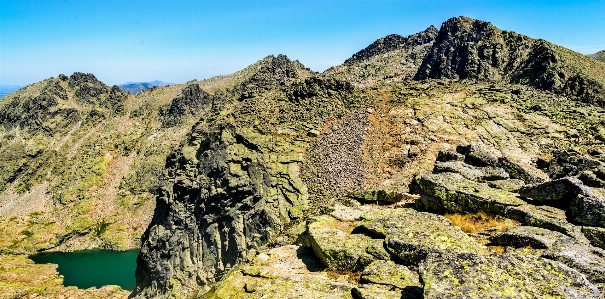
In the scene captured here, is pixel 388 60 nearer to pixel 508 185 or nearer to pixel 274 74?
pixel 274 74

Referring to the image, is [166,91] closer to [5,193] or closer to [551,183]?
[5,193]

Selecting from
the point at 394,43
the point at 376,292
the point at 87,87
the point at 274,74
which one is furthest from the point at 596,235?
the point at 87,87

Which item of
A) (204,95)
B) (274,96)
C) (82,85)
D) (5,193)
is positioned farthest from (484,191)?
(82,85)

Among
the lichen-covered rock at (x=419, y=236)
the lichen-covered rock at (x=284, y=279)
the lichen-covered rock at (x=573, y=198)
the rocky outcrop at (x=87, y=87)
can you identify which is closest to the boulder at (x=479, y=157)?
the lichen-covered rock at (x=573, y=198)

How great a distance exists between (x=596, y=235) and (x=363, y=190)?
16.6 metres

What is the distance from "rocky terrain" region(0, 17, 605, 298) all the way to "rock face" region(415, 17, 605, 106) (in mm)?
451

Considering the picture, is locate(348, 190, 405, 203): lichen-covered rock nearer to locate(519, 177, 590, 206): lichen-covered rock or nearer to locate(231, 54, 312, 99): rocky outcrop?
locate(519, 177, 590, 206): lichen-covered rock

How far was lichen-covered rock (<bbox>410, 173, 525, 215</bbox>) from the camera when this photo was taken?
53.3 ft

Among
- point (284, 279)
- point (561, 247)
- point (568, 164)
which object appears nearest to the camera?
point (561, 247)

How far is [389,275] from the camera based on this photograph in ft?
39.6

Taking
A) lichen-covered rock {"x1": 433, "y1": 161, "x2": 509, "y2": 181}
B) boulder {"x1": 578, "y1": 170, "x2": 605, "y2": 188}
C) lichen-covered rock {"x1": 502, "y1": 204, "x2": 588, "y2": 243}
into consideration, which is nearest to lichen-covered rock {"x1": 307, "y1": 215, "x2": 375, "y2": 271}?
lichen-covered rock {"x1": 502, "y1": 204, "x2": 588, "y2": 243}

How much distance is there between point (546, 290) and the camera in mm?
8906

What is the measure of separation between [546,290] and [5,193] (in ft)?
442

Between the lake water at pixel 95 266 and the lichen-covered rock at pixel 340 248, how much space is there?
5891 cm
